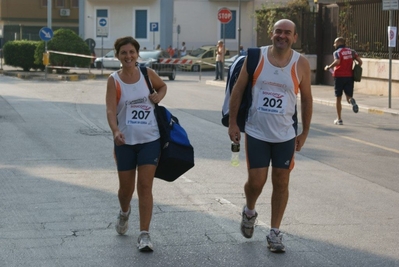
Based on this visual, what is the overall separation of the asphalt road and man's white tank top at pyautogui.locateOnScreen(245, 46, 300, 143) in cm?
96

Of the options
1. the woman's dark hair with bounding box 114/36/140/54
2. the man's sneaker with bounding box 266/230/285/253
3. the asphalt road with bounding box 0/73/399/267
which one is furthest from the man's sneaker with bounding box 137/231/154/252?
the woman's dark hair with bounding box 114/36/140/54

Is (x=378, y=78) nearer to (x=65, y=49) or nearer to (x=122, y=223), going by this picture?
(x=65, y=49)

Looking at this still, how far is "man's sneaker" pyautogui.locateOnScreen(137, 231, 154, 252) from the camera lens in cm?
659

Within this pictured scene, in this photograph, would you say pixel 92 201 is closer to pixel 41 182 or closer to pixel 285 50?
pixel 41 182

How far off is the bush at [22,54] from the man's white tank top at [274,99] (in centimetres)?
3335

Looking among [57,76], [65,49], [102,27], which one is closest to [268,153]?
[57,76]

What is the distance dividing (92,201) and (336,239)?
279cm

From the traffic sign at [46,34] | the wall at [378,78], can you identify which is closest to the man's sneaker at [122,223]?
the wall at [378,78]

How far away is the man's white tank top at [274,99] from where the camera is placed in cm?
665

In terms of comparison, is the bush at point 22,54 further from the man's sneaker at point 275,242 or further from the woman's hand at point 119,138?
the man's sneaker at point 275,242

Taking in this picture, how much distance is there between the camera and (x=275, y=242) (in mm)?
6645

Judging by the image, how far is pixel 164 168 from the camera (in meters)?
6.99

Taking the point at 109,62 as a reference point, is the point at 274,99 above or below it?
below

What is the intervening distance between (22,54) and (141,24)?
719 inches
